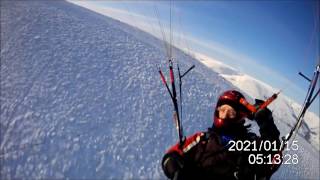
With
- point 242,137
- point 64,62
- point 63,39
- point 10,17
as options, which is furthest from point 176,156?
point 10,17

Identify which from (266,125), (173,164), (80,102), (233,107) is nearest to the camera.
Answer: (173,164)

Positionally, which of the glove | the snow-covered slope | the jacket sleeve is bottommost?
the snow-covered slope

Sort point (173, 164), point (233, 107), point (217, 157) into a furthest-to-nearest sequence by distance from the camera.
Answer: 1. point (233, 107)
2. point (217, 157)
3. point (173, 164)

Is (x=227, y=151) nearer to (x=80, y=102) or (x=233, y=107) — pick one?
(x=233, y=107)

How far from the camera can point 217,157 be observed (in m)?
4.28

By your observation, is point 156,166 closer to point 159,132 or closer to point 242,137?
point 159,132

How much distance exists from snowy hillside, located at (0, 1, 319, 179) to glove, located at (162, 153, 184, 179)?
3.32ft

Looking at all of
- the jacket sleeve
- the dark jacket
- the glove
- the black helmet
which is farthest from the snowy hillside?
the jacket sleeve

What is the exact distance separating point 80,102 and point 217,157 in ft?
10.1

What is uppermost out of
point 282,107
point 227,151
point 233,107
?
point 233,107

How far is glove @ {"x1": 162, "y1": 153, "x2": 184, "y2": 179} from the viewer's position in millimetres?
4102

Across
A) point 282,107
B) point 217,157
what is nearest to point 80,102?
point 217,157
